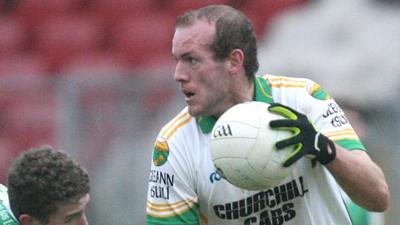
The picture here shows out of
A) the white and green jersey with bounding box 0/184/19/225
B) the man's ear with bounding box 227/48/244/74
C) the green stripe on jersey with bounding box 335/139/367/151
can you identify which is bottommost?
the white and green jersey with bounding box 0/184/19/225

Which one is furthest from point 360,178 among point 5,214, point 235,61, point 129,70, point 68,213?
point 129,70

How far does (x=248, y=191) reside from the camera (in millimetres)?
3838

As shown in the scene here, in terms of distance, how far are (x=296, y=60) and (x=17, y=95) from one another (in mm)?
1502

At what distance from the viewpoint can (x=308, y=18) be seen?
5398 millimetres

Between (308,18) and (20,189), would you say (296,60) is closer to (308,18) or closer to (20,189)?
(308,18)

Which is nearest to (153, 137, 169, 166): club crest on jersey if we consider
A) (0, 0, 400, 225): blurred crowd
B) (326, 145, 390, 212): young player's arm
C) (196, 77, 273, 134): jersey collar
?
(196, 77, 273, 134): jersey collar

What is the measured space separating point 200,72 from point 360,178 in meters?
0.66

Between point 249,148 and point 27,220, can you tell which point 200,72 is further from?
point 27,220

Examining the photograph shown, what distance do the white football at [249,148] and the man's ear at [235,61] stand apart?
1.15 ft

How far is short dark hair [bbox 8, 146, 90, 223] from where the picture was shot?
3568mm

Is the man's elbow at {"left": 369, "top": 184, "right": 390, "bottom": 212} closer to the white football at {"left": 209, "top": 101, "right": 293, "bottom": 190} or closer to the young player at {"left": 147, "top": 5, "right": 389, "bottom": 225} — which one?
the young player at {"left": 147, "top": 5, "right": 389, "bottom": 225}

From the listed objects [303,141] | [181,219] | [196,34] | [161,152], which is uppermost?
[196,34]

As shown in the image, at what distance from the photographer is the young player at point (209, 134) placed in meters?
3.77

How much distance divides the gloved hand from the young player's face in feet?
1.35
